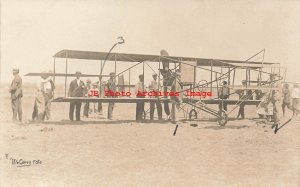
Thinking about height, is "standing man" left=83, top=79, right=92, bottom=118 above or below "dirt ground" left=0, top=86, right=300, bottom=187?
above

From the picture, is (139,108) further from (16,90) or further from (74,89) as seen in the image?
(16,90)

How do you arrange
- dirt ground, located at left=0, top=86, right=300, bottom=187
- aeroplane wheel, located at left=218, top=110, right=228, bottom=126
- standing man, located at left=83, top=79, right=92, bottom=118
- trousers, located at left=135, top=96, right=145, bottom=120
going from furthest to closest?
standing man, located at left=83, top=79, right=92, bottom=118 → trousers, located at left=135, top=96, right=145, bottom=120 → aeroplane wheel, located at left=218, top=110, right=228, bottom=126 → dirt ground, located at left=0, top=86, right=300, bottom=187

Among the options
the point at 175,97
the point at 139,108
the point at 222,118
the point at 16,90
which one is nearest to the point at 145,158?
the point at 175,97

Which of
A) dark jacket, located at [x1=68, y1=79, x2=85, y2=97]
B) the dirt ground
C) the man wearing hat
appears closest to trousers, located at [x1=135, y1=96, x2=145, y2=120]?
dark jacket, located at [x1=68, y1=79, x2=85, y2=97]

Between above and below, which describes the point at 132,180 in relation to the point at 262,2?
below

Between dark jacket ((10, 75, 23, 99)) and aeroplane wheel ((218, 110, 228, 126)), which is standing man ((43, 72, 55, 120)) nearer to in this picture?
dark jacket ((10, 75, 23, 99))

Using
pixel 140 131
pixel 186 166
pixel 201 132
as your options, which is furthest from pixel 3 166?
pixel 201 132

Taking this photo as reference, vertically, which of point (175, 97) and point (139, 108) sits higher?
point (175, 97)

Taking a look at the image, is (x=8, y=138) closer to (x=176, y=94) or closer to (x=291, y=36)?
(x=176, y=94)
